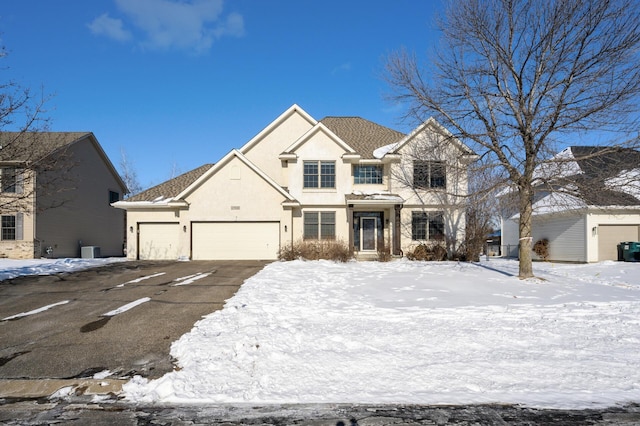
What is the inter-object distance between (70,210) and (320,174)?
1602 centimetres

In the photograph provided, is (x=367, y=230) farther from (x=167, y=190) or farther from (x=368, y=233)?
(x=167, y=190)

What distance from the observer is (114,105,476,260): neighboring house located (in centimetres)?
1986

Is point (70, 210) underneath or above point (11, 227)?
above

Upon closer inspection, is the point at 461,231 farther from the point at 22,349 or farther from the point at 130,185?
the point at 130,185

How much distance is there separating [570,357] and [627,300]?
5080mm

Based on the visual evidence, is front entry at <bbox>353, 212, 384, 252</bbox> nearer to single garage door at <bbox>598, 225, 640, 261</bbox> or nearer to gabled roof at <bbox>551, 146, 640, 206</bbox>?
gabled roof at <bbox>551, 146, 640, 206</bbox>

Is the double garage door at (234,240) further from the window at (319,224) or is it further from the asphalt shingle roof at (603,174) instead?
the asphalt shingle roof at (603,174)

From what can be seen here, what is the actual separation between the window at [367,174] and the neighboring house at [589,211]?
803 cm

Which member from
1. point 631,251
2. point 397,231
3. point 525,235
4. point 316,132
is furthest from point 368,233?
point 631,251

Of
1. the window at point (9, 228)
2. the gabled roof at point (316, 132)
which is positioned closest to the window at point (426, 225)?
the gabled roof at point (316, 132)

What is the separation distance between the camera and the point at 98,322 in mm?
6449

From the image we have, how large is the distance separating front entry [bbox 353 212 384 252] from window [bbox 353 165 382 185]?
6.05ft

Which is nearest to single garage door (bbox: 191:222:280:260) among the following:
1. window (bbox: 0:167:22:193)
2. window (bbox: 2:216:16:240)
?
window (bbox: 0:167:22:193)

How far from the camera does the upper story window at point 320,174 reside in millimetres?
20766
